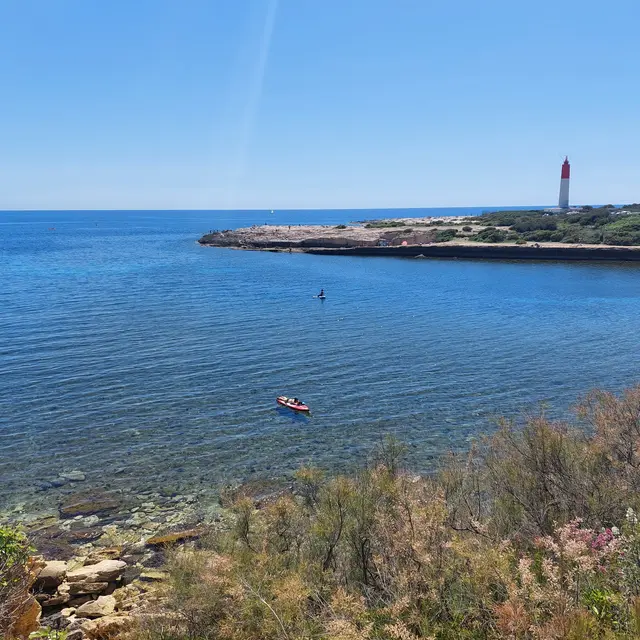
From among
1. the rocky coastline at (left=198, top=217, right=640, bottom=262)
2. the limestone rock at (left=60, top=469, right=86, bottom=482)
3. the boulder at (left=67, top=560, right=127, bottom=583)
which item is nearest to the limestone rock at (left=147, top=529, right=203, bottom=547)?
the boulder at (left=67, top=560, right=127, bottom=583)

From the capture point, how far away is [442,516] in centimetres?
812

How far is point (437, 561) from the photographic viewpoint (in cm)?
737

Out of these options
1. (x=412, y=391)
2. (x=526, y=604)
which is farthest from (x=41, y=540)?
(x=412, y=391)

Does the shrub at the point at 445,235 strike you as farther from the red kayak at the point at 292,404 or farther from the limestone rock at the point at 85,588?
the limestone rock at the point at 85,588

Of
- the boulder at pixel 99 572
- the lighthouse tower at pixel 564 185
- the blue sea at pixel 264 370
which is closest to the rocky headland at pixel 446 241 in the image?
the blue sea at pixel 264 370

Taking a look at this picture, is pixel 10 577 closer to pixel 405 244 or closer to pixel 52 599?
pixel 52 599

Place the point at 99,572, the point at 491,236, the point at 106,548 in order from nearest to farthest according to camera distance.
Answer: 1. the point at 99,572
2. the point at 106,548
3. the point at 491,236

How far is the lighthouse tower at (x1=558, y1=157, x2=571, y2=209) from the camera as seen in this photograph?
127 metres

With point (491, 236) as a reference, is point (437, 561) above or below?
below

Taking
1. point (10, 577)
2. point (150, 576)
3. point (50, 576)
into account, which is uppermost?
point (10, 577)

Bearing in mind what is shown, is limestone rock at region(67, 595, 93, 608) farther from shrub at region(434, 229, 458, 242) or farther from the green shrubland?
shrub at region(434, 229, 458, 242)

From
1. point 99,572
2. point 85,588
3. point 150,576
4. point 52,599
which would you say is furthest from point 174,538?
point 52,599

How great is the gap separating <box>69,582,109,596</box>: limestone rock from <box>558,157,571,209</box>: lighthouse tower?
137 metres

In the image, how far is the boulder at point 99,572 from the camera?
1173cm
